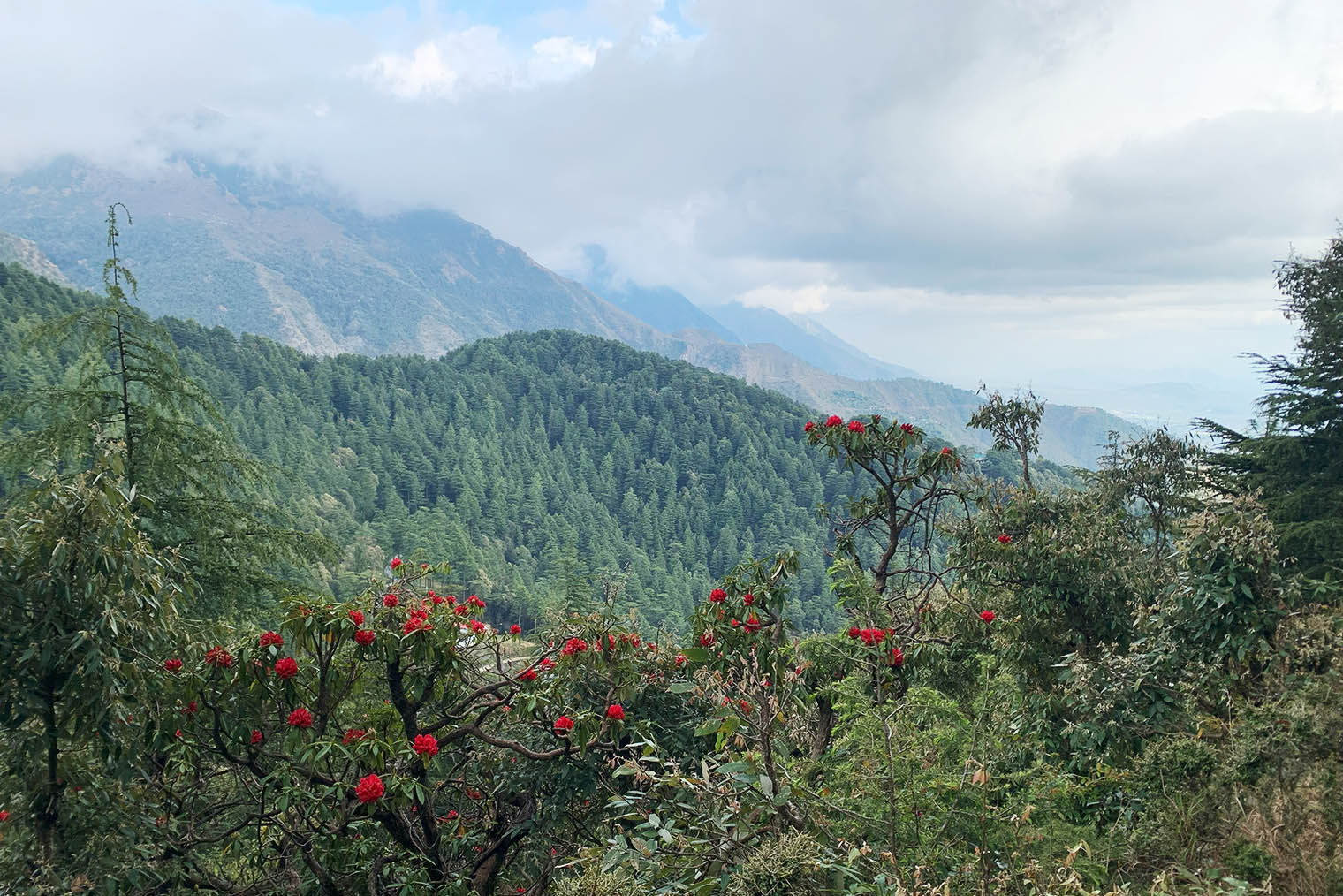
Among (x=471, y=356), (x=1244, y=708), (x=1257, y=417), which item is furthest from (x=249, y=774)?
(x=471, y=356)

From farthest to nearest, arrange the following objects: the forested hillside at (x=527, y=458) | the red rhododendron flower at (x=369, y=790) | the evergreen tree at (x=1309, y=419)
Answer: the forested hillside at (x=527, y=458) → the evergreen tree at (x=1309, y=419) → the red rhododendron flower at (x=369, y=790)

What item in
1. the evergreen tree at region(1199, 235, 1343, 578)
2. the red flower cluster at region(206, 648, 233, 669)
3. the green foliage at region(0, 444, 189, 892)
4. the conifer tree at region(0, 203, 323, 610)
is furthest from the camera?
the evergreen tree at region(1199, 235, 1343, 578)

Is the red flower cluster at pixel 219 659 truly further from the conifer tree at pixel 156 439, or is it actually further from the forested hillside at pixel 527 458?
the forested hillside at pixel 527 458

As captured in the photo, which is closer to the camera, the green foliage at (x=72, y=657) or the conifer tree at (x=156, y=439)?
the green foliage at (x=72, y=657)

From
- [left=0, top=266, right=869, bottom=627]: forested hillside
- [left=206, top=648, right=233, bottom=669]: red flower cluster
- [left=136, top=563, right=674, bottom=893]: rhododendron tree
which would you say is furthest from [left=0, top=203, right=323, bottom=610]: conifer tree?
[left=0, top=266, right=869, bottom=627]: forested hillside

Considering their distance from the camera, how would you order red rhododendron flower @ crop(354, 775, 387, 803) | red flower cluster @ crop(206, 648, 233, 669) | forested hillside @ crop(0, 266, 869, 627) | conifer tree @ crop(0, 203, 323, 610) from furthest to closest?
1. forested hillside @ crop(0, 266, 869, 627)
2. conifer tree @ crop(0, 203, 323, 610)
3. red flower cluster @ crop(206, 648, 233, 669)
4. red rhododendron flower @ crop(354, 775, 387, 803)

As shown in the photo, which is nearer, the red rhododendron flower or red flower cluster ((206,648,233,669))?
the red rhododendron flower

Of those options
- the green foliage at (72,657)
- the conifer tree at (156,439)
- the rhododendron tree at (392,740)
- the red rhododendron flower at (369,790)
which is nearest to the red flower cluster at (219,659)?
the rhododendron tree at (392,740)

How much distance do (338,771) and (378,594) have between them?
0.88 meters

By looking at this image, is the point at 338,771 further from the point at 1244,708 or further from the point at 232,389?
the point at 232,389

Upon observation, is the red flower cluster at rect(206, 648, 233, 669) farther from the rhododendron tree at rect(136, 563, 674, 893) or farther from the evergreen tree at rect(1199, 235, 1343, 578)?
the evergreen tree at rect(1199, 235, 1343, 578)

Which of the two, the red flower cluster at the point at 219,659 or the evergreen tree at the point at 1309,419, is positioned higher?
the evergreen tree at the point at 1309,419

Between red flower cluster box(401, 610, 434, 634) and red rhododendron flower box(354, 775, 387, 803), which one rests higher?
red flower cluster box(401, 610, 434, 634)

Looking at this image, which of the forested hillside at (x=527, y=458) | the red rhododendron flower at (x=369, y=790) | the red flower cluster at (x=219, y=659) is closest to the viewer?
the red rhododendron flower at (x=369, y=790)
